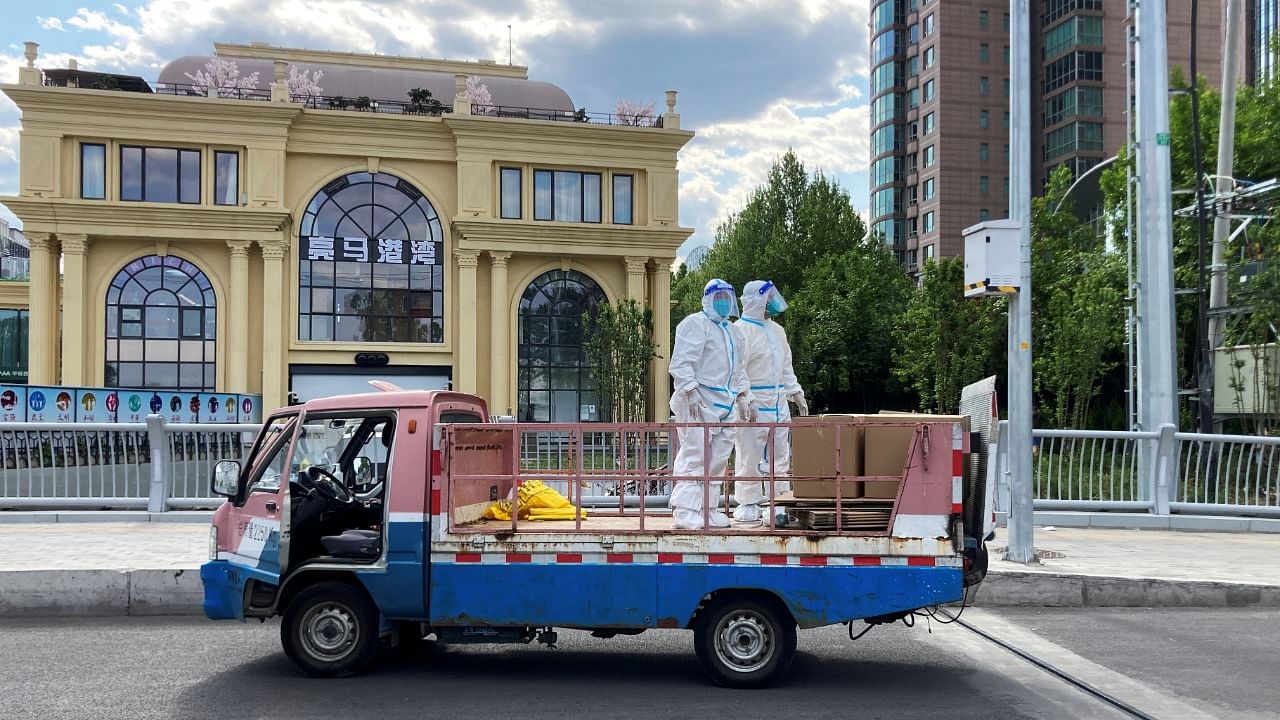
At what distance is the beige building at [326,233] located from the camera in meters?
35.8

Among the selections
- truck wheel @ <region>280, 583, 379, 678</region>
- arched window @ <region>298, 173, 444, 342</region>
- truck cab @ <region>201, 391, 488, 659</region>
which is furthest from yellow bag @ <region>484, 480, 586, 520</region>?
arched window @ <region>298, 173, 444, 342</region>

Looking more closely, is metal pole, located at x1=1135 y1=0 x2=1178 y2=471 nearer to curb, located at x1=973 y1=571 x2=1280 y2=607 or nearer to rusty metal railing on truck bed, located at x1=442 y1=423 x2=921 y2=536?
curb, located at x1=973 y1=571 x2=1280 y2=607

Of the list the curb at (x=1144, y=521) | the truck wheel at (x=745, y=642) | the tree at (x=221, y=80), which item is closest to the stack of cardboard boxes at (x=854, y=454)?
the truck wheel at (x=745, y=642)

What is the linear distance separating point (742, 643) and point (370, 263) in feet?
109

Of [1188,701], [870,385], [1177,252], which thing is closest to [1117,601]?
[1188,701]

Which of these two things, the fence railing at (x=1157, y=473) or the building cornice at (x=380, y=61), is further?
the building cornice at (x=380, y=61)

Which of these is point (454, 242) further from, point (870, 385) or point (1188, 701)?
point (1188, 701)

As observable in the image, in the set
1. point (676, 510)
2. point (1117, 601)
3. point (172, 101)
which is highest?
point (172, 101)

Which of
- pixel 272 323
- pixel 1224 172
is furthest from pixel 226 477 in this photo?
pixel 272 323

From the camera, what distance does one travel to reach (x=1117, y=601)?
9.84m

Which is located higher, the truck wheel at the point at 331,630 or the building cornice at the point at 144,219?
the building cornice at the point at 144,219

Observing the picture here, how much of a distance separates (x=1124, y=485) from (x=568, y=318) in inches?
1082

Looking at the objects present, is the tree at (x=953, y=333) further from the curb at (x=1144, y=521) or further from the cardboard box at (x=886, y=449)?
the cardboard box at (x=886, y=449)

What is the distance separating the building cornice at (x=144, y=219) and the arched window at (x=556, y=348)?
29.8ft
